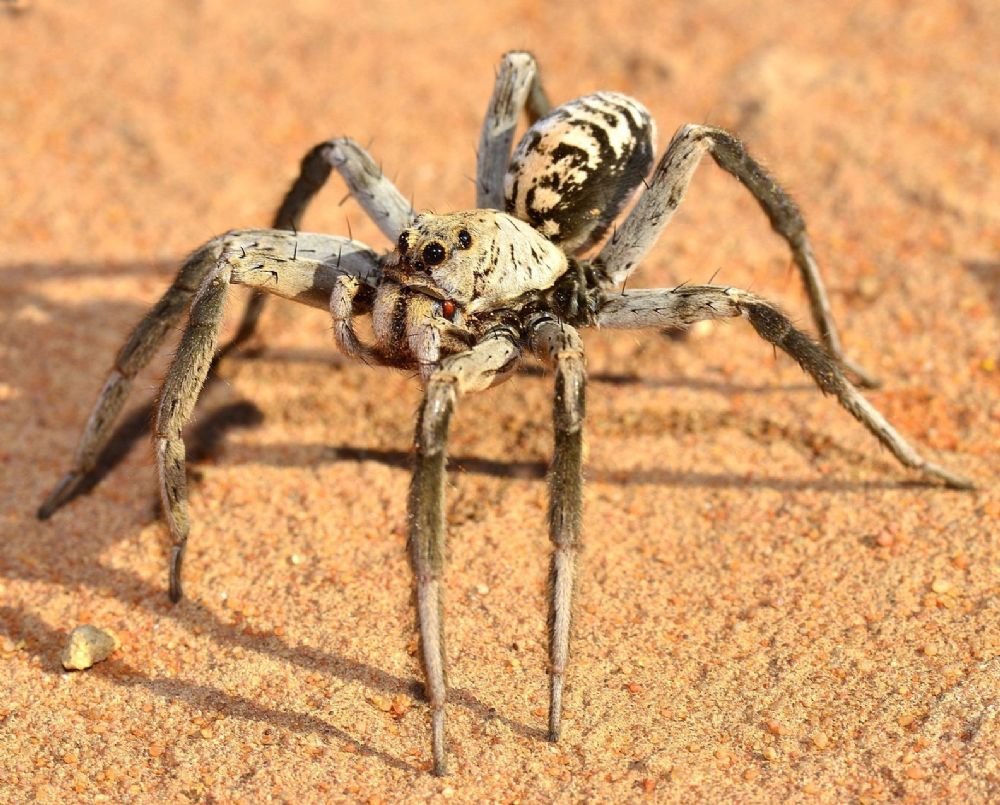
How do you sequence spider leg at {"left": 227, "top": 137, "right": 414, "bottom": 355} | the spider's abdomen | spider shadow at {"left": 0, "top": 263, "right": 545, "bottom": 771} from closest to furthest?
1. spider shadow at {"left": 0, "top": 263, "right": 545, "bottom": 771}
2. the spider's abdomen
3. spider leg at {"left": 227, "top": 137, "right": 414, "bottom": 355}

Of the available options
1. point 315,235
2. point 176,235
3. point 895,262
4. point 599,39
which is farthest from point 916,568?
point 599,39

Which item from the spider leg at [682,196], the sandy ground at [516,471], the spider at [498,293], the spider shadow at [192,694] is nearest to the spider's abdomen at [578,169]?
the spider at [498,293]

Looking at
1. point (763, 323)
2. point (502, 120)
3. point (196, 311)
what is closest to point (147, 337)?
point (196, 311)

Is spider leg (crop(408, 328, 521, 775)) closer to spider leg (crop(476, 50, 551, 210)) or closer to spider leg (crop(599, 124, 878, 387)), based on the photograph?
spider leg (crop(599, 124, 878, 387))

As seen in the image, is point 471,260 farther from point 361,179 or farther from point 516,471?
point 516,471

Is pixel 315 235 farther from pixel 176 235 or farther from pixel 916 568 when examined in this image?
pixel 916 568

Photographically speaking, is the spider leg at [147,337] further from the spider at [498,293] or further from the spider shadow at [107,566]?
the spider shadow at [107,566]

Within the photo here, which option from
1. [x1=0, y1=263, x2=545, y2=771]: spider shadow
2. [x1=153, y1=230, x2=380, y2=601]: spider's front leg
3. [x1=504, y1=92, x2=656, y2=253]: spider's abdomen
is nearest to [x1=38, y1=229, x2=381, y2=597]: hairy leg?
[x1=153, y1=230, x2=380, y2=601]: spider's front leg
